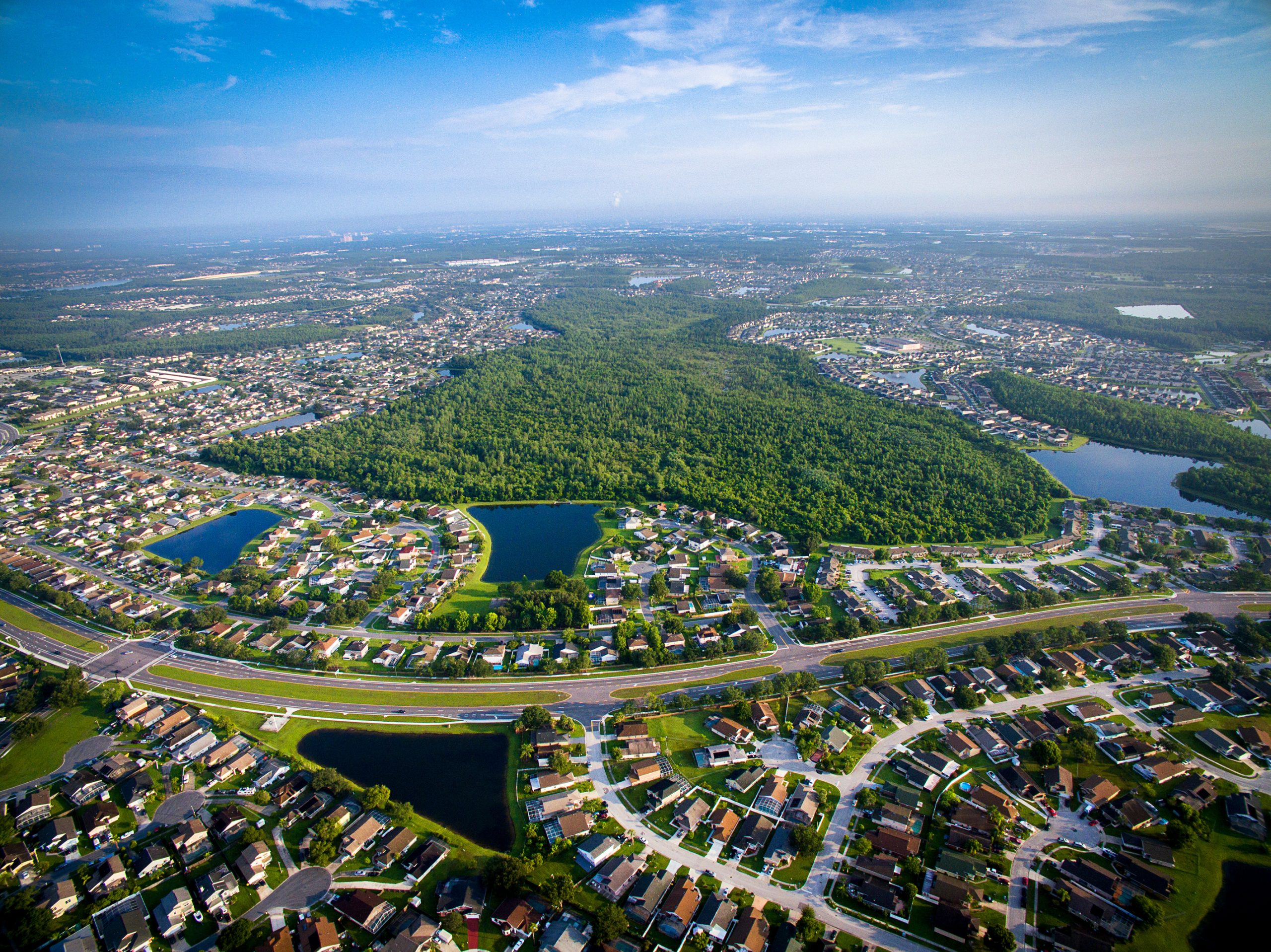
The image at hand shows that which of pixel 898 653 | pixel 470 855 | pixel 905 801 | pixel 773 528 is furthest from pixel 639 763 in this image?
pixel 773 528

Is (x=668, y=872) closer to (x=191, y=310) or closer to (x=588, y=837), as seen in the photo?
(x=588, y=837)

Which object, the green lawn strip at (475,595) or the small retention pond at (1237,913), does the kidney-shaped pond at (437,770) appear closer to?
the green lawn strip at (475,595)

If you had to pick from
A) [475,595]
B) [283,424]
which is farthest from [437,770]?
[283,424]

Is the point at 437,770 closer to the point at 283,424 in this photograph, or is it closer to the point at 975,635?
the point at 975,635

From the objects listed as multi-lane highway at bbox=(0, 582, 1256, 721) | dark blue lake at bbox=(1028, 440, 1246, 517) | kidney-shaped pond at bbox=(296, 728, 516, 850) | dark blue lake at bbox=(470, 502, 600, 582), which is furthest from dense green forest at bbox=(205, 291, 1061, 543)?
kidney-shaped pond at bbox=(296, 728, 516, 850)

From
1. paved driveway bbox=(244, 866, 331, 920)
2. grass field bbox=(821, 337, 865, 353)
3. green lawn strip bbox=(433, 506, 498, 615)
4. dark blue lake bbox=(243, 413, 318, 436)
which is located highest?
grass field bbox=(821, 337, 865, 353)

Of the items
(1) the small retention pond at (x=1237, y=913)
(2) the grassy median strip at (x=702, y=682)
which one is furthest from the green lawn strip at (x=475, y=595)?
(1) the small retention pond at (x=1237, y=913)

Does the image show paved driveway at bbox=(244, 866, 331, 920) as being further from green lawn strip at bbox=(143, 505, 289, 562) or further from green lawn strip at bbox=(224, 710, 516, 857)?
green lawn strip at bbox=(143, 505, 289, 562)
